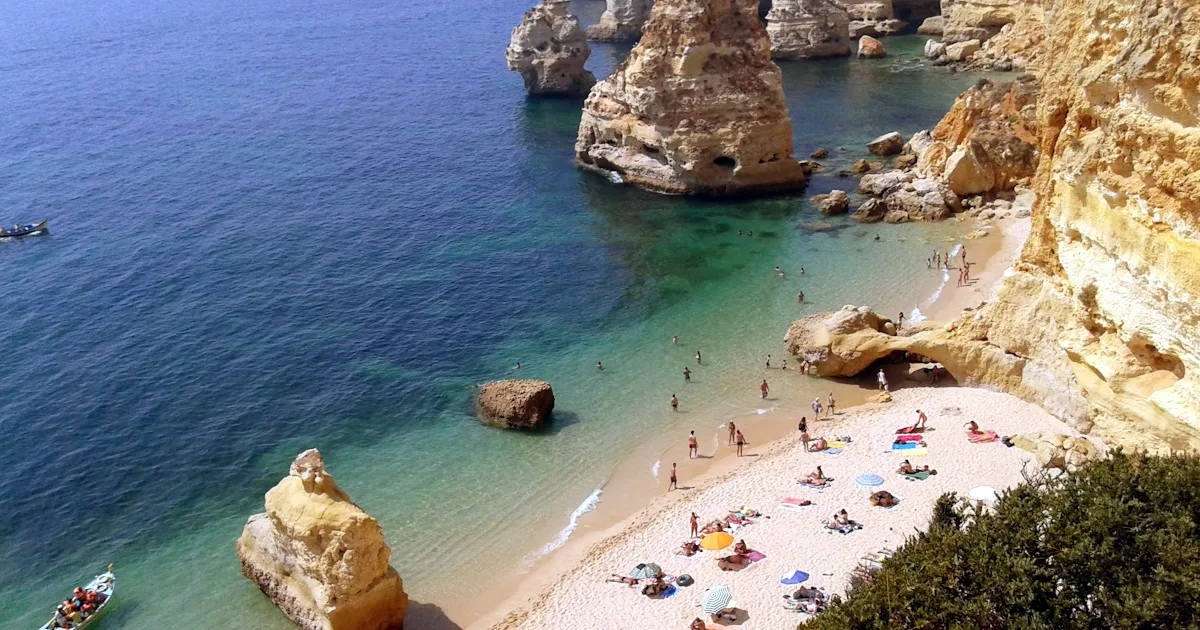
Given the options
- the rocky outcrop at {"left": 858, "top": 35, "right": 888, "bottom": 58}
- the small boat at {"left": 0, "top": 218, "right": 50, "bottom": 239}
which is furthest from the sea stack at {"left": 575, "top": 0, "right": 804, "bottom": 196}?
the rocky outcrop at {"left": 858, "top": 35, "right": 888, "bottom": 58}

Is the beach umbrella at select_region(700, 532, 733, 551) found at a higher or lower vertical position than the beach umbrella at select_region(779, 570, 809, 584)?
lower

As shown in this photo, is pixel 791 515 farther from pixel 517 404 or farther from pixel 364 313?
pixel 364 313

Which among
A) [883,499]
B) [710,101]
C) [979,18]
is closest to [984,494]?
[883,499]

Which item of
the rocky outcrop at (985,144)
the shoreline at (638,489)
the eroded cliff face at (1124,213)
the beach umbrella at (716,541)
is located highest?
the eroded cliff face at (1124,213)

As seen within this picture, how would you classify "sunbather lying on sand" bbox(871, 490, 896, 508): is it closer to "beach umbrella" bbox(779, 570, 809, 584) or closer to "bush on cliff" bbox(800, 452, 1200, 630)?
"beach umbrella" bbox(779, 570, 809, 584)

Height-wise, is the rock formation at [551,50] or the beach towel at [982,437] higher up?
the rock formation at [551,50]

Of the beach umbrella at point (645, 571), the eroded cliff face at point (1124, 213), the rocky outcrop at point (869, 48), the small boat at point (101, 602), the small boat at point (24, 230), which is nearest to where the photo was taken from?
the eroded cliff face at point (1124, 213)

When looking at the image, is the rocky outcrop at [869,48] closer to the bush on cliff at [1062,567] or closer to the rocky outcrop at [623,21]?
the rocky outcrop at [623,21]

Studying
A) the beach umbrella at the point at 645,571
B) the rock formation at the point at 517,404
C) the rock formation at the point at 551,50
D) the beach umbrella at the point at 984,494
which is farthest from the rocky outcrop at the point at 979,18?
the beach umbrella at the point at 645,571
